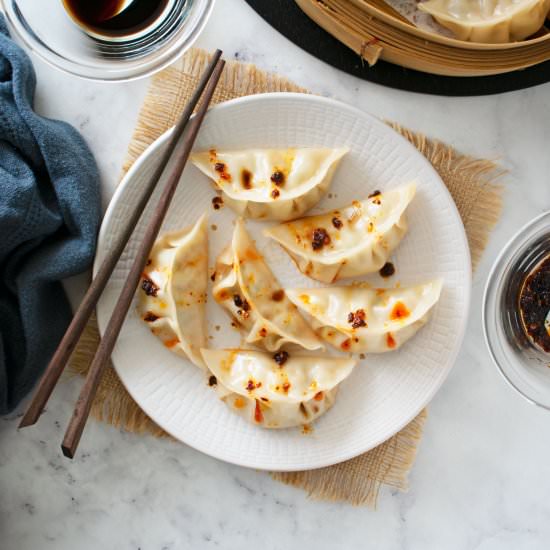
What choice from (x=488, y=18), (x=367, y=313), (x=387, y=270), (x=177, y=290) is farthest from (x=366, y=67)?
(x=177, y=290)

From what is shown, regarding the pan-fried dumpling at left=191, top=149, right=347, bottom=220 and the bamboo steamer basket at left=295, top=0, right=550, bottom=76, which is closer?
the bamboo steamer basket at left=295, top=0, right=550, bottom=76

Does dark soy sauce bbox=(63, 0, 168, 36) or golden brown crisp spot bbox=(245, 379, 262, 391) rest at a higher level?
dark soy sauce bbox=(63, 0, 168, 36)

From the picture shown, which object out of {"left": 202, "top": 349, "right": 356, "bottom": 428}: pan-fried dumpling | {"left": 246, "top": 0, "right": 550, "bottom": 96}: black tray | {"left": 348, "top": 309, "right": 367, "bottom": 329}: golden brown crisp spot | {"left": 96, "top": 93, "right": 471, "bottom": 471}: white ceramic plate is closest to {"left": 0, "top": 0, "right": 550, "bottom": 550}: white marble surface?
{"left": 246, "top": 0, "right": 550, "bottom": 96}: black tray

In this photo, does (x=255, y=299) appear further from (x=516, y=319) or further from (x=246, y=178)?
(x=516, y=319)

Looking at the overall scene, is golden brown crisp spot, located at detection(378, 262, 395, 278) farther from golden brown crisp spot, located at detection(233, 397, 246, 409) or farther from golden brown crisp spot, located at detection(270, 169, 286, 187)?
golden brown crisp spot, located at detection(233, 397, 246, 409)

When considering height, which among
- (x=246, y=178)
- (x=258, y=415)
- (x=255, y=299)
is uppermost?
(x=246, y=178)

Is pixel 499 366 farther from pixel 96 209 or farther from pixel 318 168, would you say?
pixel 96 209
